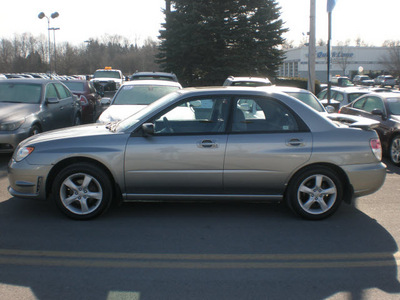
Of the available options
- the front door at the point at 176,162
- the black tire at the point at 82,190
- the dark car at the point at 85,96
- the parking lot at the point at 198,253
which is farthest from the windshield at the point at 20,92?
the front door at the point at 176,162

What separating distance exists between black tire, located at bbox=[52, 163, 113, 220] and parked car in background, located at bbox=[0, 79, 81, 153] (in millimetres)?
3714

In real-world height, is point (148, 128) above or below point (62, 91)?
below

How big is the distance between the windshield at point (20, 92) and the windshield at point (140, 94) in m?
1.86

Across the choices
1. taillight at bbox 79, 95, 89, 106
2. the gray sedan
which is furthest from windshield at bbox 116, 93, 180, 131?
taillight at bbox 79, 95, 89, 106

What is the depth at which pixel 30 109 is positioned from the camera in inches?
361

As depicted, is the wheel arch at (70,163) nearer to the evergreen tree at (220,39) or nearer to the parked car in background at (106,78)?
the evergreen tree at (220,39)

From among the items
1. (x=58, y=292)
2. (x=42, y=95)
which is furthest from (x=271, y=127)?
(x=42, y=95)

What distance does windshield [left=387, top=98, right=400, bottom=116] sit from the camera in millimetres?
9688

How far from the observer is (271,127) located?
17.2 feet

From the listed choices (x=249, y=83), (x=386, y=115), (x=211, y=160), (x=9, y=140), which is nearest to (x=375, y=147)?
(x=211, y=160)

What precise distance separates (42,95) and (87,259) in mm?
6667

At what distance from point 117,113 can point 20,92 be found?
2.78m

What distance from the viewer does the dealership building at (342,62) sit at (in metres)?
62.2

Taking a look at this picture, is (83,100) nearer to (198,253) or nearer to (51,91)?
(51,91)
